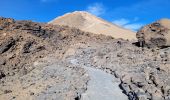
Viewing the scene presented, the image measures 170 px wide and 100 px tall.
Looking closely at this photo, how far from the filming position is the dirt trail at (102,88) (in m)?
23.3

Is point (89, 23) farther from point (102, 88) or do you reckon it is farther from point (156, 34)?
point (102, 88)

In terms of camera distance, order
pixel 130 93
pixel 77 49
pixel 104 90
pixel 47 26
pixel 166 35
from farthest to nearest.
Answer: pixel 47 26 → pixel 77 49 → pixel 166 35 → pixel 104 90 → pixel 130 93

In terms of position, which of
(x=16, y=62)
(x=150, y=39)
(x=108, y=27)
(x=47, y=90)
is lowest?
(x=47, y=90)

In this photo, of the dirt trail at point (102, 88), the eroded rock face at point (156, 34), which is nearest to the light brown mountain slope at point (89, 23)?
the eroded rock face at point (156, 34)

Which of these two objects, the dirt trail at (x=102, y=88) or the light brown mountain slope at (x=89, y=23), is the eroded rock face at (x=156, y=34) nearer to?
the dirt trail at (x=102, y=88)

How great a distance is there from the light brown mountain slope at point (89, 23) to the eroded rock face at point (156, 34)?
40952 millimetres

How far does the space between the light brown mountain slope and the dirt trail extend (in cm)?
4815

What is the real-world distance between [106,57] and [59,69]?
6499 mm

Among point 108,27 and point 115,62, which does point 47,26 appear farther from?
point 108,27

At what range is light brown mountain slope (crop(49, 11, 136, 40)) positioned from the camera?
82.1 metres

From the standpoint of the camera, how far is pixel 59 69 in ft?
104

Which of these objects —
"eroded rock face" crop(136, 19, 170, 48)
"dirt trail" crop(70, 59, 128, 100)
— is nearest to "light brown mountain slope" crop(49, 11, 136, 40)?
"eroded rock face" crop(136, 19, 170, 48)

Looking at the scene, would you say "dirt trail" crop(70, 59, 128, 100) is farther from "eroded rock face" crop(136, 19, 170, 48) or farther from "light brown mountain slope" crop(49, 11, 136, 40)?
"light brown mountain slope" crop(49, 11, 136, 40)

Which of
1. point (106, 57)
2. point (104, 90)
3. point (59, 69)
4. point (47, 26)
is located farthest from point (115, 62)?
point (47, 26)
